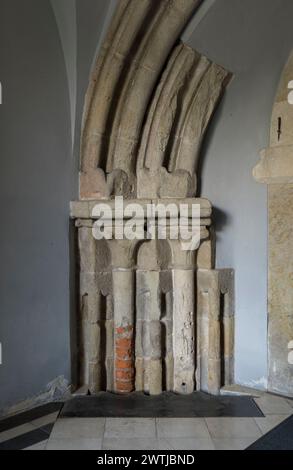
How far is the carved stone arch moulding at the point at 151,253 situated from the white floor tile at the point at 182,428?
43 centimetres

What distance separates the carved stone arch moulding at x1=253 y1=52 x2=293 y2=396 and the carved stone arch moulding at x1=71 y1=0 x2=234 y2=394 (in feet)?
0.98

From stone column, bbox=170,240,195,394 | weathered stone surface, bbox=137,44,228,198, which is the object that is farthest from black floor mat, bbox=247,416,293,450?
weathered stone surface, bbox=137,44,228,198

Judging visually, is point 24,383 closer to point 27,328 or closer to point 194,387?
point 27,328

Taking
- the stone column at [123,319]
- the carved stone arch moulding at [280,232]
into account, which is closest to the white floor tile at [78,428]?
the stone column at [123,319]

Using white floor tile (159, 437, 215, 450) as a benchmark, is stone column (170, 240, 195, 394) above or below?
above

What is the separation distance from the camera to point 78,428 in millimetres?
2201

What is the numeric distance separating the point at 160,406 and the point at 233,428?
49 centimetres

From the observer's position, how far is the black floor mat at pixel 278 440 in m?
2.01

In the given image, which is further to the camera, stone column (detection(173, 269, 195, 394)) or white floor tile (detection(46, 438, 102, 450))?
stone column (detection(173, 269, 195, 394))

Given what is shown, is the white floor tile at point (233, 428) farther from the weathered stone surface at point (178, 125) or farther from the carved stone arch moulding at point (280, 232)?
the weathered stone surface at point (178, 125)

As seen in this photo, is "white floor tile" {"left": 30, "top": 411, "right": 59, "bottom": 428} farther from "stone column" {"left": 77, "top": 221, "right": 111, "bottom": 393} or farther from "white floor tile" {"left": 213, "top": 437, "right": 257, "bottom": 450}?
"white floor tile" {"left": 213, "top": 437, "right": 257, "bottom": 450}

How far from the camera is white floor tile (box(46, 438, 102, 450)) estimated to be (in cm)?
Result: 200

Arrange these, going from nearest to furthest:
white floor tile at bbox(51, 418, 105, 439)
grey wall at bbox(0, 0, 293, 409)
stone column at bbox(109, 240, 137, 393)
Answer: white floor tile at bbox(51, 418, 105, 439)
grey wall at bbox(0, 0, 293, 409)
stone column at bbox(109, 240, 137, 393)

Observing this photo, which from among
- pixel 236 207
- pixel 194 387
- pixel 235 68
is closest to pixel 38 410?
pixel 194 387
